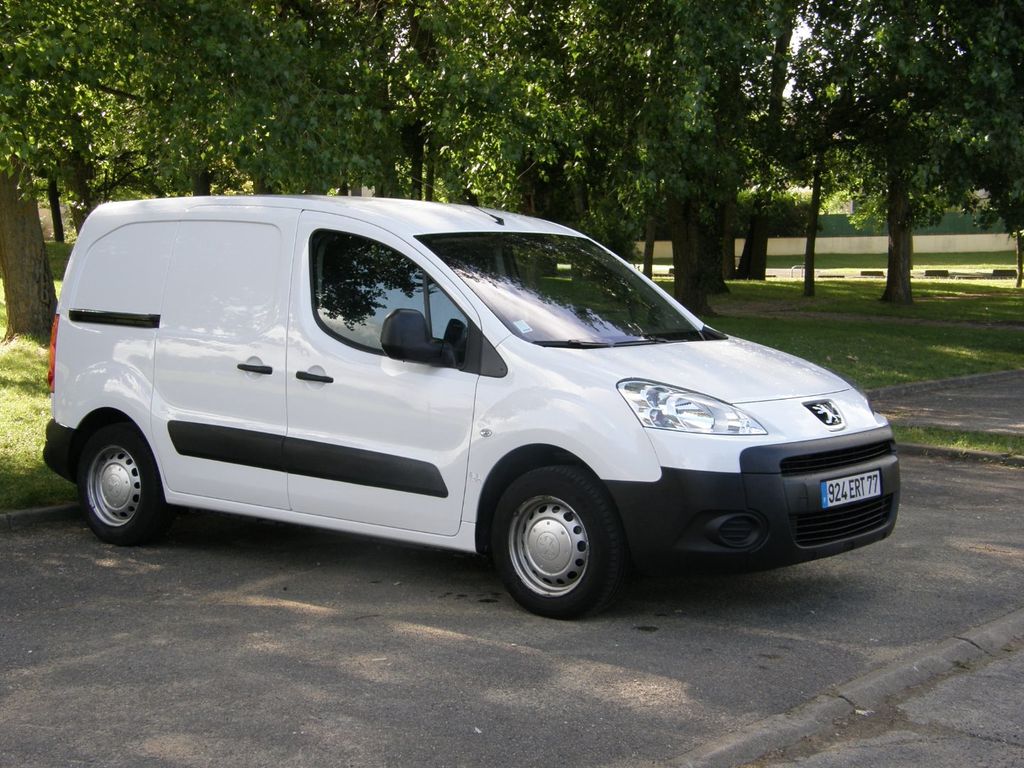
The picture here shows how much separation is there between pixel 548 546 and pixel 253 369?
6.54 ft

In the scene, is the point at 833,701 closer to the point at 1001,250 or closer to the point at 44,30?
the point at 44,30

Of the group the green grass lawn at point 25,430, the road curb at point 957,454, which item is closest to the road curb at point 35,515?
the green grass lawn at point 25,430

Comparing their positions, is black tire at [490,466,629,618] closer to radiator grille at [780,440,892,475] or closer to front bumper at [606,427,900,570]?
front bumper at [606,427,900,570]

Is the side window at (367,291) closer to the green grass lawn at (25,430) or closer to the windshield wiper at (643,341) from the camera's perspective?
the windshield wiper at (643,341)

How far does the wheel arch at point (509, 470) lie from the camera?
6.04 metres

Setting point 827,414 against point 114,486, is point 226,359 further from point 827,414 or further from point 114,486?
point 827,414

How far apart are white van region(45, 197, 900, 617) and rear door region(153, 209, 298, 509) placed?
0.01 meters

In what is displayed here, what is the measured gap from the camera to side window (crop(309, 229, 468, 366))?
6.54 m

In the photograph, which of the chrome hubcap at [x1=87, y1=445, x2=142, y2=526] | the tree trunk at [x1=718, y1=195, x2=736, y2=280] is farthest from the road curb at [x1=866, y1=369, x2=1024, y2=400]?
the tree trunk at [x1=718, y1=195, x2=736, y2=280]

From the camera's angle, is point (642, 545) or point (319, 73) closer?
point (642, 545)

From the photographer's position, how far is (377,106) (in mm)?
14883

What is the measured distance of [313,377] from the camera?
6.76 metres

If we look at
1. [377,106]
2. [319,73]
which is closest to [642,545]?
[319,73]

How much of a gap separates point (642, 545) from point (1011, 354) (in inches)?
632
